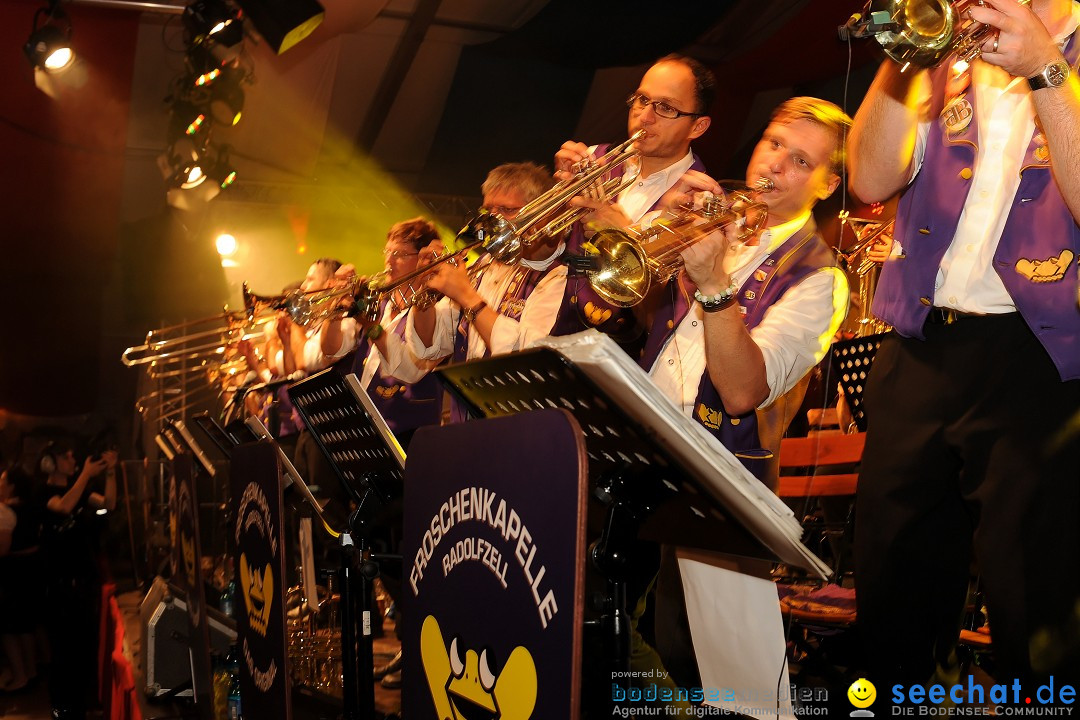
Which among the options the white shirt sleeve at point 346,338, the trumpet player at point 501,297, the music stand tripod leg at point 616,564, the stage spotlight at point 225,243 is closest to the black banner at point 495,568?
the music stand tripod leg at point 616,564

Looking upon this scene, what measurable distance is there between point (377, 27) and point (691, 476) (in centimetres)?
760

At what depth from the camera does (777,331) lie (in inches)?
106

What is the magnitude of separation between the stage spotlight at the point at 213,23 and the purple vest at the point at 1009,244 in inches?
234

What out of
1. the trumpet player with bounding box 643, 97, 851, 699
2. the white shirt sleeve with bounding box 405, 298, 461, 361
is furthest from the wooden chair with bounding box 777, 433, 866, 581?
the white shirt sleeve with bounding box 405, 298, 461, 361

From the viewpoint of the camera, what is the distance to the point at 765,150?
295cm

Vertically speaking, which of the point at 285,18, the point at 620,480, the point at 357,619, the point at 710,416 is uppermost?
the point at 285,18

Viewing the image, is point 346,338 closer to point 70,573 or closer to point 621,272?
point 70,573

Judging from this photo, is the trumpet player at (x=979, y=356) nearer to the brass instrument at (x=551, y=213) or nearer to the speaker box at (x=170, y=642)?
the brass instrument at (x=551, y=213)

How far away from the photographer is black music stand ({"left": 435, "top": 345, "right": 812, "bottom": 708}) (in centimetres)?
149

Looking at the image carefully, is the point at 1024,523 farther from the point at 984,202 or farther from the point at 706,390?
the point at 706,390

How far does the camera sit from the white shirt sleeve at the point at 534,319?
3502 millimetres

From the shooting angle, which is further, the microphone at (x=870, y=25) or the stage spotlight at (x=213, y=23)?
the stage spotlight at (x=213, y=23)

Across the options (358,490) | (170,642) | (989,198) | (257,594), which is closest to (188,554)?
(170,642)

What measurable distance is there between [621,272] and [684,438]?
1.46 metres
